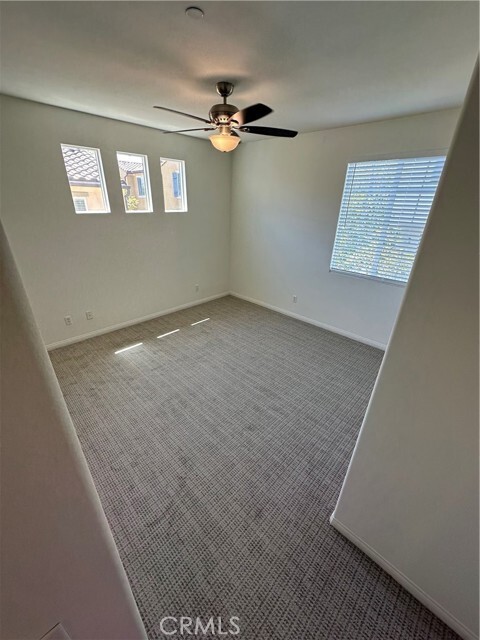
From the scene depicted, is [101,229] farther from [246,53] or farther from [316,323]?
[316,323]

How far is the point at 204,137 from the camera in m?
3.56

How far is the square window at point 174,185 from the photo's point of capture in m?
3.57

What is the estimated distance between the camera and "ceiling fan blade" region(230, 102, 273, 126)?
64.7 inches

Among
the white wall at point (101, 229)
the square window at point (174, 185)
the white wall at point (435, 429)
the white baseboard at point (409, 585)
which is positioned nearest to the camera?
the white wall at point (435, 429)

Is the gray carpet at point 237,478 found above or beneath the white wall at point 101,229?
beneath

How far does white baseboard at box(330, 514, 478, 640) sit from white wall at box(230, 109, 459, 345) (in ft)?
7.72

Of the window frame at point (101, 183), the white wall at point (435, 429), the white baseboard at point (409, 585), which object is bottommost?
the white baseboard at point (409, 585)

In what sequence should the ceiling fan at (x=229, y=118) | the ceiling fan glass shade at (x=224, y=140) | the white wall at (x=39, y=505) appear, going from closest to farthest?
the white wall at (x=39, y=505) → the ceiling fan at (x=229, y=118) → the ceiling fan glass shade at (x=224, y=140)

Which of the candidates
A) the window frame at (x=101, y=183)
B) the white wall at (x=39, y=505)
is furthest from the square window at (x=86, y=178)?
the white wall at (x=39, y=505)

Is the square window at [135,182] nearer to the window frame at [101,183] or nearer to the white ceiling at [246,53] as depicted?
the window frame at [101,183]

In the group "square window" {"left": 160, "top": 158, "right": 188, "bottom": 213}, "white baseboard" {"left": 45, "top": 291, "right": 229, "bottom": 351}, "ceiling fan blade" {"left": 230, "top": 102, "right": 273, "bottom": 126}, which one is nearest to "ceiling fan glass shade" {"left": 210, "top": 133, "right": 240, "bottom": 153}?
"ceiling fan blade" {"left": 230, "top": 102, "right": 273, "bottom": 126}

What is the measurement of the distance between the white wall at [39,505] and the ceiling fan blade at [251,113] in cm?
175

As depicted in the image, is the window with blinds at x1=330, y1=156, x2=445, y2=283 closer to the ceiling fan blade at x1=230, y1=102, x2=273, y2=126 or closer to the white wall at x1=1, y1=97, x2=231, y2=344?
the ceiling fan blade at x1=230, y1=102, x2=273, y2=126

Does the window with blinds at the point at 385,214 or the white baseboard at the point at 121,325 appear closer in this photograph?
the window with blinds at the point at 385,214
